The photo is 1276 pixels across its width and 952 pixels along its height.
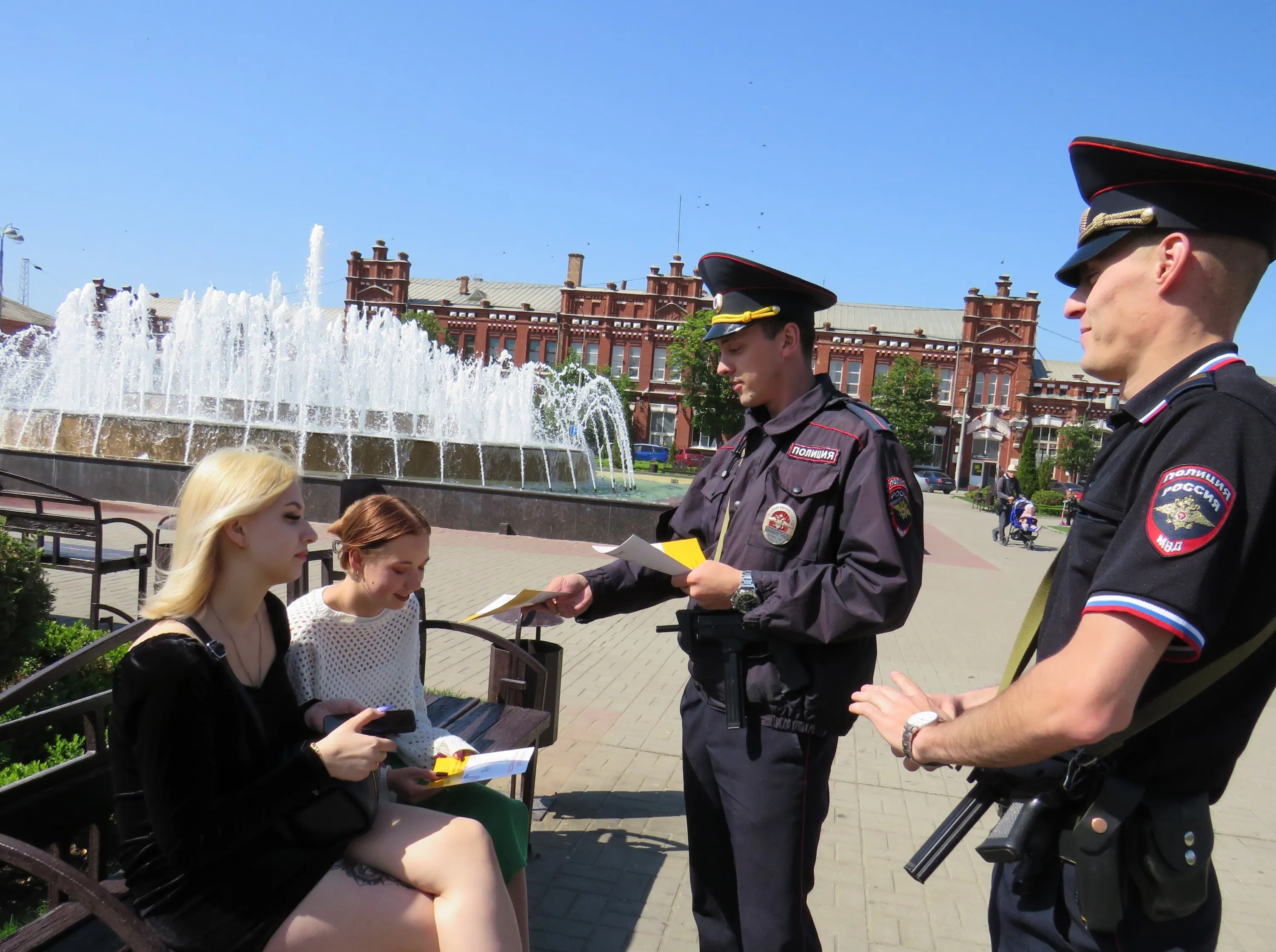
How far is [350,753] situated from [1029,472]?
39.8m

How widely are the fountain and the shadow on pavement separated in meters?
11.9

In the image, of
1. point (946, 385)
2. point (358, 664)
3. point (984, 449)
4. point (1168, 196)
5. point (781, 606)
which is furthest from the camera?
point (946, 385)

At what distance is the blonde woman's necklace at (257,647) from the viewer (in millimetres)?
2301

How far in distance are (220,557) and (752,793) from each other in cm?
154

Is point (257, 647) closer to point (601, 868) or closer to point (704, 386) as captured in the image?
point (601, 868)

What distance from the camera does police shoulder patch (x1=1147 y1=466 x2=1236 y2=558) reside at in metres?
1.38

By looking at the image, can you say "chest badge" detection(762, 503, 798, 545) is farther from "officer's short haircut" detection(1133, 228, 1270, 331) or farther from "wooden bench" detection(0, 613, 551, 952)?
"wooden bench" detection(0, 613, 551, 952)

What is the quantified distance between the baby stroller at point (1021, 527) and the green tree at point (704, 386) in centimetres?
2639

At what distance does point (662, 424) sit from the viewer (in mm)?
59719

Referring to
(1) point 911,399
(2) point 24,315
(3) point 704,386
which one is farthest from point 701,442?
(2) point 24,315

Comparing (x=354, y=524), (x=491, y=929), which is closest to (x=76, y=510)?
(x=354, y=524)

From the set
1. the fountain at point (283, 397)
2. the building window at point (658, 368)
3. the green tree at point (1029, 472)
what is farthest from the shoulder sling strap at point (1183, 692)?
the building window at point (658, 368)

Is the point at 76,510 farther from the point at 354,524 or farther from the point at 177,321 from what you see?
the point at 354,524

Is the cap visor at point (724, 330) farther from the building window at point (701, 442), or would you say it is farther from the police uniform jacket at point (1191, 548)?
the building window at point (701, 442)
